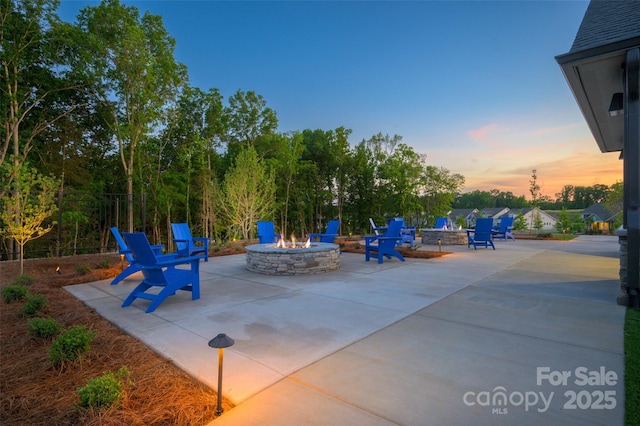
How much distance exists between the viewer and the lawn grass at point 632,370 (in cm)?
161

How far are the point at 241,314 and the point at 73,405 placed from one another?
1.75 meters

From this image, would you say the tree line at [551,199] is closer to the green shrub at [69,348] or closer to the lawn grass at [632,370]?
the lawn grass at [632,370]

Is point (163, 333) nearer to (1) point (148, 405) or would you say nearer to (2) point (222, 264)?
(1) point (148, 405)

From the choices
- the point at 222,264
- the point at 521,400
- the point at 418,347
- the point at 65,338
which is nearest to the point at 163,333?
the point at 65,338

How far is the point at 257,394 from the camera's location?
183 centimetres

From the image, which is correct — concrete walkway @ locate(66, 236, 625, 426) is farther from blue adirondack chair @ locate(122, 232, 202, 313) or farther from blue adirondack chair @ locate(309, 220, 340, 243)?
blue adirondack chair @ locate(309, 220, 340, 243)

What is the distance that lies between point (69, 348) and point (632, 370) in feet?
12.6

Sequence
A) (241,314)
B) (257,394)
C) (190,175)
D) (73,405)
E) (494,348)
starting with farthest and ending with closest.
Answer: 1. (190,175)
2. (241,314)
3. (494,348)
4. (257,394)
5. (73,405)

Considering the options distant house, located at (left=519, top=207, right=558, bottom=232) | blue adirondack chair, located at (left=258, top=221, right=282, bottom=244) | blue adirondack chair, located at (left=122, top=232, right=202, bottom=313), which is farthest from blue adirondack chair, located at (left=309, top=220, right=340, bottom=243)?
distant house, located at (left=519, top=207, right=558, bottom=232)

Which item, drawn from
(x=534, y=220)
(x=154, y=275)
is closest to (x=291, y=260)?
(x=154, y=275)

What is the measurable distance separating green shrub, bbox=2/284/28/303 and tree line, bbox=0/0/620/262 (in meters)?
1.67

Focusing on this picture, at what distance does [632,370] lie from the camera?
80.7 inches

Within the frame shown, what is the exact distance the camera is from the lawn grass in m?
1.61

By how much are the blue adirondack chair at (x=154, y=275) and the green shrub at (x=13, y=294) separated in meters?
1.42
